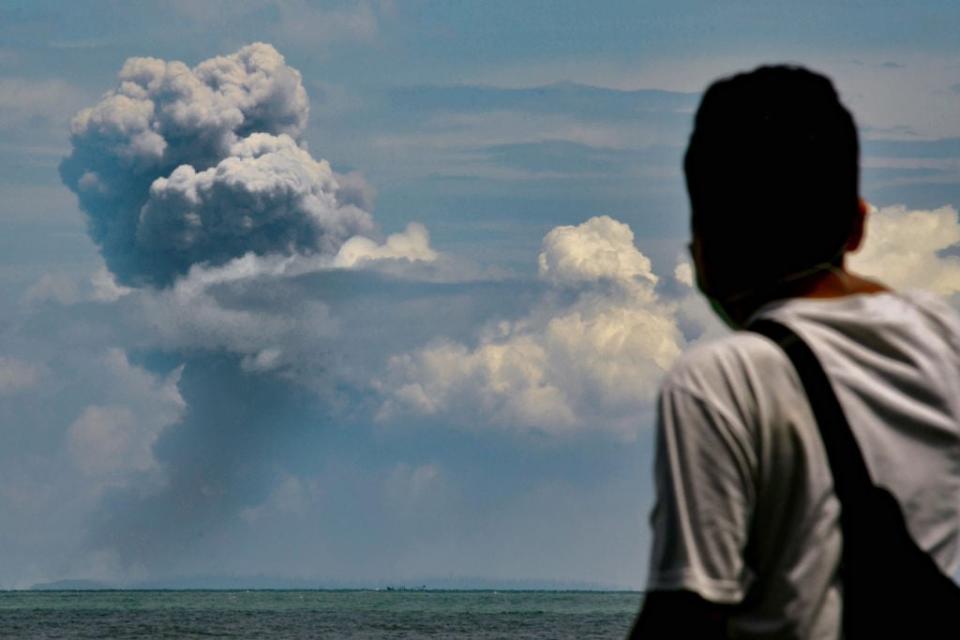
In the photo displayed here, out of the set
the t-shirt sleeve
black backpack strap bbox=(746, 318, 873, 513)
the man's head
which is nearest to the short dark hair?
the man's head

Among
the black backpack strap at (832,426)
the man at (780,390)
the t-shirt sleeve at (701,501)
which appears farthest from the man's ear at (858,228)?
the t-shirt sleeve at (701,501)

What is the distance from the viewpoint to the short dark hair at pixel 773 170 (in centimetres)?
191

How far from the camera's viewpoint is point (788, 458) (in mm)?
1793

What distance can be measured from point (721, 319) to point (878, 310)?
0.68ft

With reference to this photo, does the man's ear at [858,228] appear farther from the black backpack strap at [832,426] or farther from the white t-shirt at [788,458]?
the black backpack strap at [832,426]

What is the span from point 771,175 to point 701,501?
415 mm

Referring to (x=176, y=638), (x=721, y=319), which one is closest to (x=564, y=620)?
(x=176, y=638)

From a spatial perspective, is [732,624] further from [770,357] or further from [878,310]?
[878,310]

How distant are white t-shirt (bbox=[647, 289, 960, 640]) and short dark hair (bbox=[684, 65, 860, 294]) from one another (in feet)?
0.24

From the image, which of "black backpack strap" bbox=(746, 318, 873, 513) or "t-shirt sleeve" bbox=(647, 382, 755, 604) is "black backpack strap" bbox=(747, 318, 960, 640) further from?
"t-shirt sleeve" bbox=(647, 382, 755, 604)

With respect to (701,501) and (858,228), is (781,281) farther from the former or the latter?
(701,501)

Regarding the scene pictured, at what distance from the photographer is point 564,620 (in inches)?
3401

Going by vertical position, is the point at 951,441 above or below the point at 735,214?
below

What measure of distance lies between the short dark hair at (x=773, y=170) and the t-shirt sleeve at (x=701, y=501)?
26 centimetres
